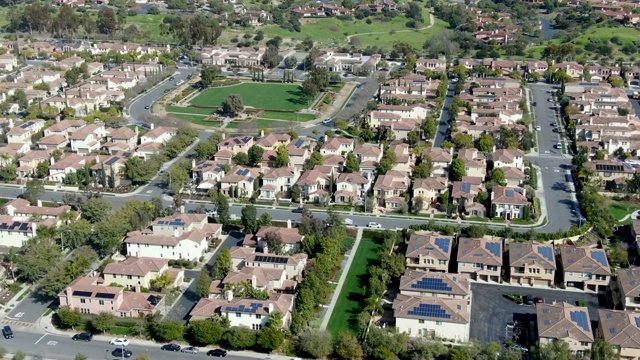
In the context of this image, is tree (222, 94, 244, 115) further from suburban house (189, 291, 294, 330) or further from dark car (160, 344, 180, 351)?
dark car (160, 344, 180, 351)

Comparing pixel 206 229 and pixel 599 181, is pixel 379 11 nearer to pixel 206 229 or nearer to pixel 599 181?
pixel 599 181

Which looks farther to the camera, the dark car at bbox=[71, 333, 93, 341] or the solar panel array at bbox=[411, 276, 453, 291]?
the solar panel array at bbox=[411, 276, 453, 291]

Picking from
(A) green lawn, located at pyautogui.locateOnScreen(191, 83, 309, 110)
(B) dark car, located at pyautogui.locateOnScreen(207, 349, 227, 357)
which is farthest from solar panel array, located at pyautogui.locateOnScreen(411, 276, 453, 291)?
(A) green lawn, located at pyautogui.locateOnScreen(191, 83, 309, 110)

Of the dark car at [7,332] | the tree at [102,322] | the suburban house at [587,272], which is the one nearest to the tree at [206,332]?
the tree at [102,322]

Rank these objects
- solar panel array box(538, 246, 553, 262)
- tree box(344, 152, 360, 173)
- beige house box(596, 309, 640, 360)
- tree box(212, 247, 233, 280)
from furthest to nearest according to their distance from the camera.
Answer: tree box(344, 152, 360, 173)
solar panel array box(538, 246, 553, 262)
tree box(212, 247, 233, 280)
beige house box(596, 309, 640, 360)

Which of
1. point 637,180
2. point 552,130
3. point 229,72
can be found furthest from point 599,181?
point 229,72

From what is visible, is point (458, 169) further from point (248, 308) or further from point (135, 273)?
point (135, 273)

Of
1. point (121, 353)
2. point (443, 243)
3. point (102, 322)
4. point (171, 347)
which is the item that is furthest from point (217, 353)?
point (443, 243)
